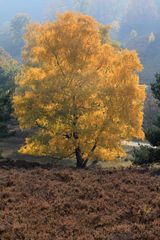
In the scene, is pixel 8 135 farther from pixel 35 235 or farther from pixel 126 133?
pixel 35 235

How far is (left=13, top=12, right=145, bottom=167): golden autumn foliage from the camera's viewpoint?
1189 inches

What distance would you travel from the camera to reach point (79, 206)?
50.9ft

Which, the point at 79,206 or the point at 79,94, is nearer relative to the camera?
the point at 79,206

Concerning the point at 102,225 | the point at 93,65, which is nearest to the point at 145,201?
the point at 102,225

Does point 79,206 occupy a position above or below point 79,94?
below

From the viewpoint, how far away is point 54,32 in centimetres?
3069

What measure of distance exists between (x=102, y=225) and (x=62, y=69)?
19.2 m

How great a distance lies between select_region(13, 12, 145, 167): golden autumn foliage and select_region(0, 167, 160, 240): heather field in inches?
351

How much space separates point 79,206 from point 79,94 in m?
15.3

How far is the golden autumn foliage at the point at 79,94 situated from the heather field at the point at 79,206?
8.91m

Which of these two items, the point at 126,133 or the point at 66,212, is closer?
the point at 66,212

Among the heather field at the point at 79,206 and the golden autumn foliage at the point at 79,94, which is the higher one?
the golden autumn foliage at the point at 79,94

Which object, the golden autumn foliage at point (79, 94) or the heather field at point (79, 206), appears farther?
the golden autumn foliage at point (79, 94)

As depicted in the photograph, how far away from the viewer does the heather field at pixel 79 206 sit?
41.8ft
